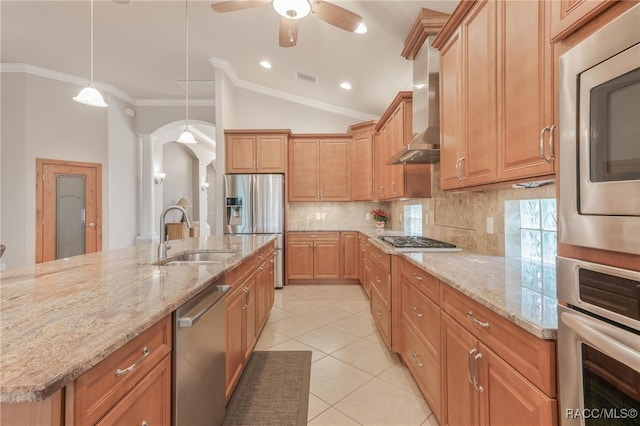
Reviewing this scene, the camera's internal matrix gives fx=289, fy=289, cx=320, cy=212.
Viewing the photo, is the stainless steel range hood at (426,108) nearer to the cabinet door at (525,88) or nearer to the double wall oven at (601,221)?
the cabinet door at (525,88)

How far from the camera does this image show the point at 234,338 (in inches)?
74.5

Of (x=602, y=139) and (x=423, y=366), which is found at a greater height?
(x=602, y=139)

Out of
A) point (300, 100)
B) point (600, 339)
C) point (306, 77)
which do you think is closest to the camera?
point (600, 339)

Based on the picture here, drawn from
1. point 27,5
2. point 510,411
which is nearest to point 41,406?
point 510,411

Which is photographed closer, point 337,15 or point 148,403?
point 148,403

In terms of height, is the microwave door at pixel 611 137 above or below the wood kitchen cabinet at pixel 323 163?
below

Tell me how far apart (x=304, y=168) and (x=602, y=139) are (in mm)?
4599

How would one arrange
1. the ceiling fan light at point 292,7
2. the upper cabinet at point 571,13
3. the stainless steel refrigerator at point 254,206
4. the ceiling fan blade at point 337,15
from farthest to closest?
the stainless steel refrigerator at point 254,206
the ceiling fan blade at point 337,15
the ceiling fan light at point 292,7
the upper cabinet at point 571,13

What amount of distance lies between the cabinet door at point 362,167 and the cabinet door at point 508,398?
376 centimetres

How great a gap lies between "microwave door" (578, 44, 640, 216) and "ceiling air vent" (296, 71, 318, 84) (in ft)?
14.2

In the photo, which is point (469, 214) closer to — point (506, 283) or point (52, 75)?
point (506, 283)

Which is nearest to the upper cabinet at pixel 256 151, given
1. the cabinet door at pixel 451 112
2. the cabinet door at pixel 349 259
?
the cabinet door at pixel 349 259

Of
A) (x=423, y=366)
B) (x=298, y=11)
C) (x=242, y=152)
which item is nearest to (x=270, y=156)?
(x=242, y=152)

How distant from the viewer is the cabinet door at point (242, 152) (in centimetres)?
488
